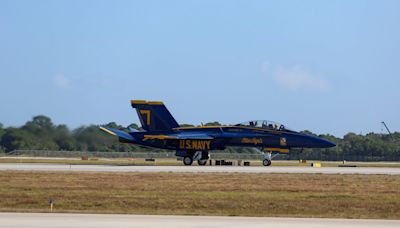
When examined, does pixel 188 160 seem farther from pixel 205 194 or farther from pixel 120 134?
pixel 205 194

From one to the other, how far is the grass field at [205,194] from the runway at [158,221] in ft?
6.75

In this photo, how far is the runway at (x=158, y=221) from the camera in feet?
59.8

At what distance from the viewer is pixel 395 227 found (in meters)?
18.7

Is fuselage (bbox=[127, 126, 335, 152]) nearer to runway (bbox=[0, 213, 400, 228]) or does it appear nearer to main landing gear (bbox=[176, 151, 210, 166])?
main landing gear (bbox=[176, 151, 210, 166])

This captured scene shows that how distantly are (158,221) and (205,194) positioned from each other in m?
9.89

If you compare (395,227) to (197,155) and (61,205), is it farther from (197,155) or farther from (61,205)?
(197,155)

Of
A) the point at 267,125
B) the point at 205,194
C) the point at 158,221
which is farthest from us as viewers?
the point at 267,125

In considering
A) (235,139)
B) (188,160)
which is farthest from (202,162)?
(235,139)

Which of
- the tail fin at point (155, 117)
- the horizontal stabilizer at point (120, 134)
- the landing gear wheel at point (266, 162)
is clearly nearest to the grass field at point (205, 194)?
the landing gear wheel at point (266, 162)

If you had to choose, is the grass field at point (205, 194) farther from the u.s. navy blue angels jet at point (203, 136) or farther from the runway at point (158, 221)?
the u.s. navy blue angels jet at point (203, 136)

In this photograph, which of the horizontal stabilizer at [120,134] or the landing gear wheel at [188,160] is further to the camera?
the landing gear wheel at [188,160]

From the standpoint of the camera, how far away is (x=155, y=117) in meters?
58.8

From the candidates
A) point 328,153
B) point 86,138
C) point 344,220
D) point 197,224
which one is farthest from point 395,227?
point 328,153

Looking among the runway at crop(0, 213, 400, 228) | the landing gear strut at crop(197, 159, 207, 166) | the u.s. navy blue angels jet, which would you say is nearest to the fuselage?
the u.s. navy blue angels jet
